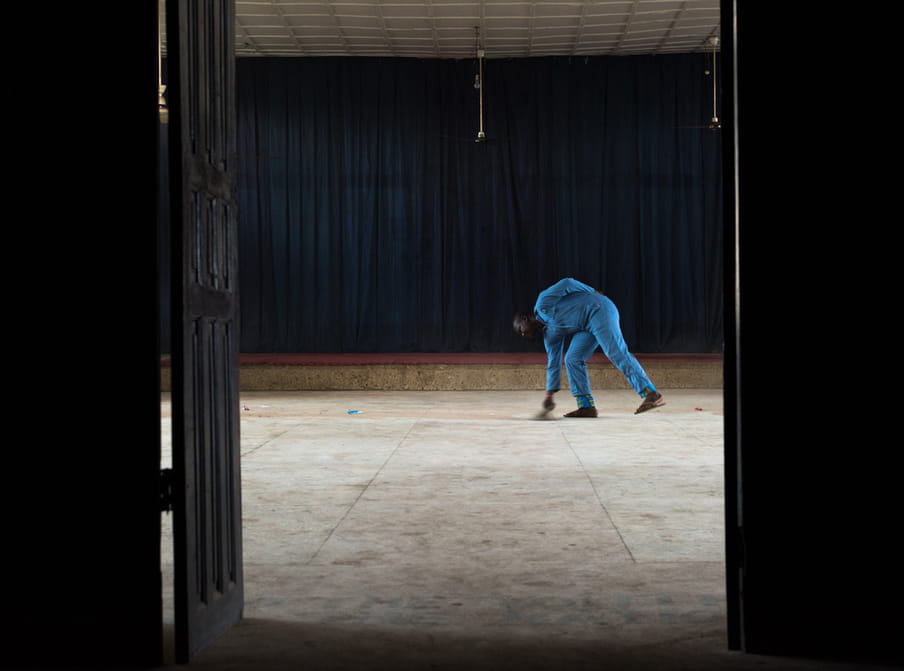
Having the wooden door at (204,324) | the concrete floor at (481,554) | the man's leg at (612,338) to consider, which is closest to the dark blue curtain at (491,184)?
the man's leg at (612,338)

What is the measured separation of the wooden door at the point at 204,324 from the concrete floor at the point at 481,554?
0.52 ft

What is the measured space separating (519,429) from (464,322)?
704cm

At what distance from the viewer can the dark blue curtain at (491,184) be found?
14.3 meters

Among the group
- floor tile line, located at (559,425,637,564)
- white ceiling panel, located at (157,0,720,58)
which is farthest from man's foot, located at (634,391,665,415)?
white ceiling panel, located at (157,0,720,58)

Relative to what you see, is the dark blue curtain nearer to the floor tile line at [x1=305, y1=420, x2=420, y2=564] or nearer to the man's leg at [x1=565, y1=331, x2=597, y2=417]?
the man's leg at [x1=565, y1=331, x2=597, y2=417]

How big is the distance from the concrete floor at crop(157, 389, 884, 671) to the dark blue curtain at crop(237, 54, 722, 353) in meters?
7.44

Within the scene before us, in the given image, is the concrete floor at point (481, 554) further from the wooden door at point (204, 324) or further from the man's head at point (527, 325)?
the man's head at point (527, 325)

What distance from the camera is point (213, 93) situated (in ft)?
8.50

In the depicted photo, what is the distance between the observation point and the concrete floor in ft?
8.09

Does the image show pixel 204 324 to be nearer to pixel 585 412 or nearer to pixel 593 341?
pixel 593 341

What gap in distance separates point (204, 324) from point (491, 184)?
12.1 m

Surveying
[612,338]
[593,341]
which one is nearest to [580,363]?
[593,341]

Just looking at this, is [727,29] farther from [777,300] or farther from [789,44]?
[777,300]

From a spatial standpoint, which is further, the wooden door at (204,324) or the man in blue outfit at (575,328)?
the man in blue outfit at (575,328)
